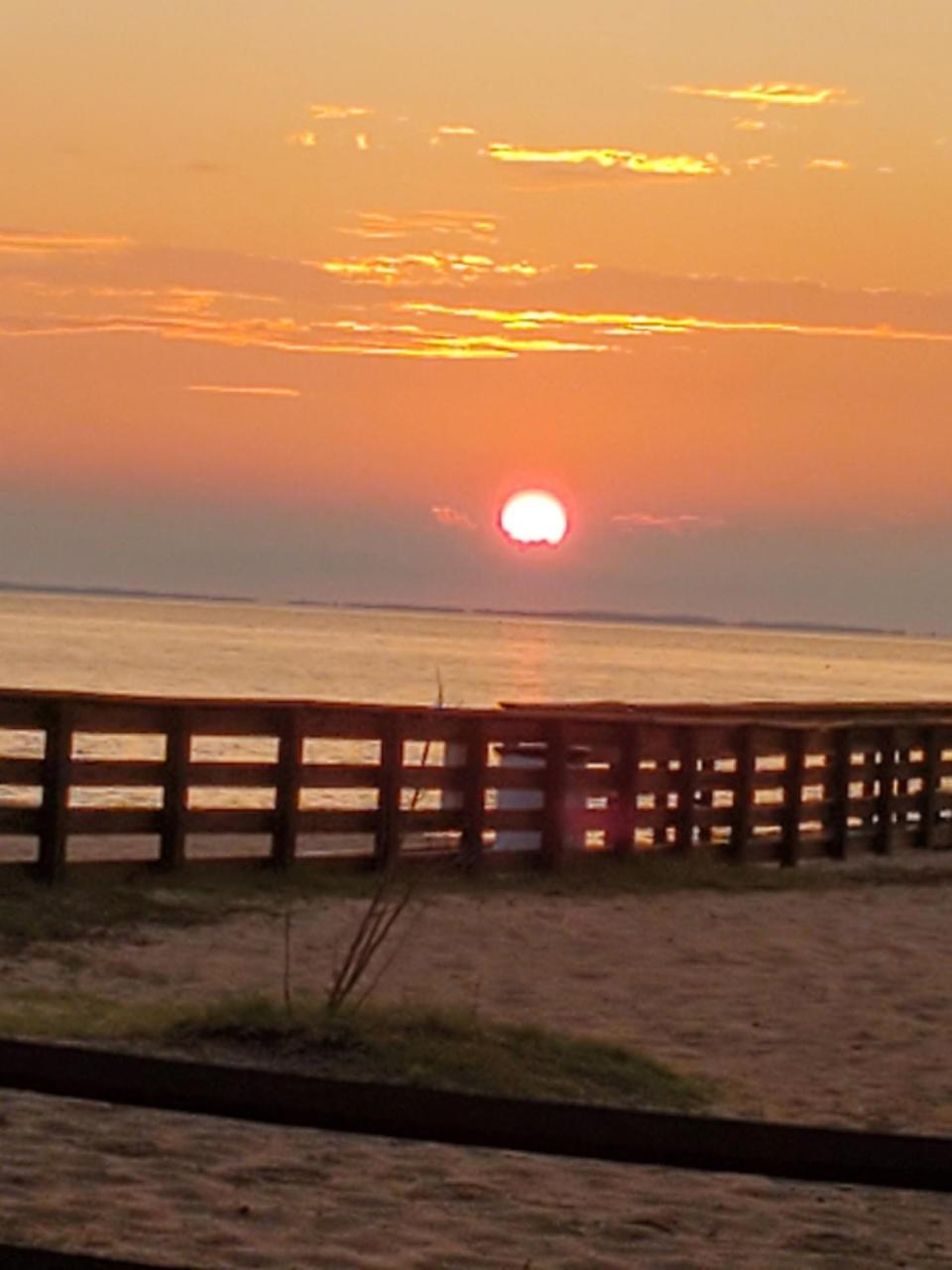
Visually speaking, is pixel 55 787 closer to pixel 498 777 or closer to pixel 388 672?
pixel 498 777

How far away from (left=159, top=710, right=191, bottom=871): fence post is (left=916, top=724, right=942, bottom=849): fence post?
10.4m

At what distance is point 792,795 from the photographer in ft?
72.3

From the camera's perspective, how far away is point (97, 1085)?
3.90 meters

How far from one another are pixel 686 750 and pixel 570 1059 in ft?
33.5

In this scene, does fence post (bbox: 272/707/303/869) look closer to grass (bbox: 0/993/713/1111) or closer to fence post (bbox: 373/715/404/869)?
fence post (bbox: 373/715/404/869)

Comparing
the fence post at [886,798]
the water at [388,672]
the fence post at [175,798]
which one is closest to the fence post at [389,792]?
the fence post at [175,798]

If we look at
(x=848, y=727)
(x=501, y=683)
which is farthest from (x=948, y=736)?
(x=501, y=683)

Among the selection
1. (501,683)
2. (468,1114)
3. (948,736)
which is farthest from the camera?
(501,683)

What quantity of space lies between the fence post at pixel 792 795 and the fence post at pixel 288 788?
5.99m

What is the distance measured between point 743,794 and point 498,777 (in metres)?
3.17

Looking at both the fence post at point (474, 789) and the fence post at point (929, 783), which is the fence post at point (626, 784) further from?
the fence post at point (929, 783)

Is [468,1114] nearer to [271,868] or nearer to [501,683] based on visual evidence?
[271,868]

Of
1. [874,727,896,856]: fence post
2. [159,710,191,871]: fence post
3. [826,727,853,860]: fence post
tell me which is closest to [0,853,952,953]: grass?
[159,710,191,871]: fence post

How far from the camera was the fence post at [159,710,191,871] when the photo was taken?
16.9 metres
